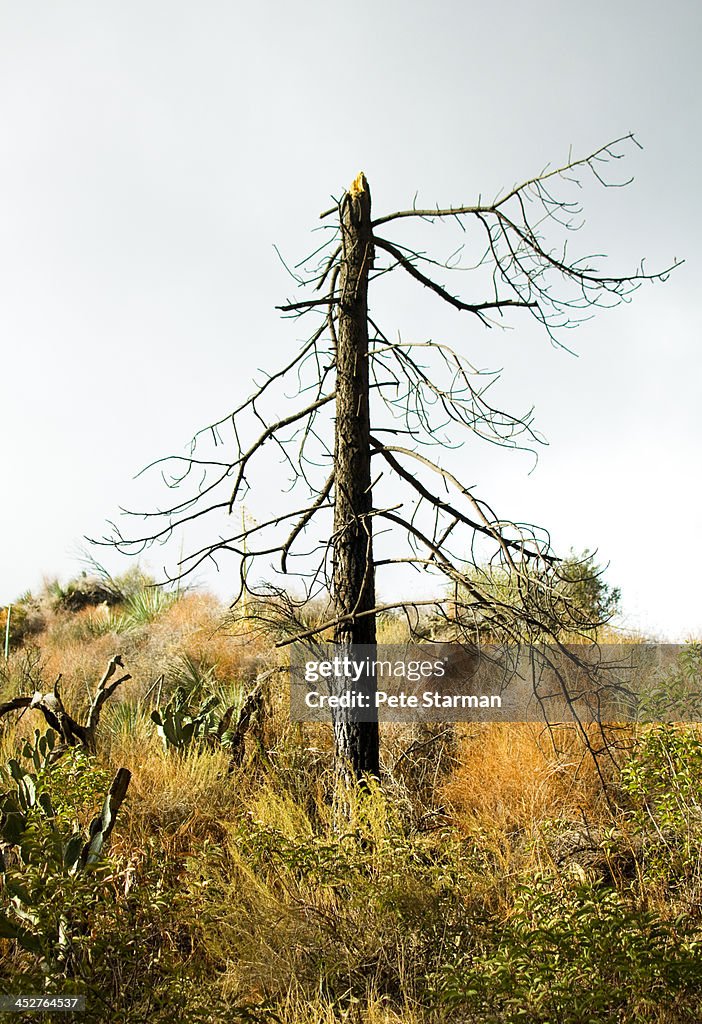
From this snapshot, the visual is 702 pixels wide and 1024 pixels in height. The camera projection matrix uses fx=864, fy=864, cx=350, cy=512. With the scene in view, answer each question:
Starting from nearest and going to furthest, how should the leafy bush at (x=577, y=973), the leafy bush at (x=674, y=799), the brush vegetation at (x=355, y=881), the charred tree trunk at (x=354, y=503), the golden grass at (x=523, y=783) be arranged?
the leafy bush at (x=577, y=973), the brush vegetation at (x=355, y=881), the leafy bush at (x=674, y=799), the charred tree trunk at (x=354, y=503), the golden grass at (x=523, y=783)

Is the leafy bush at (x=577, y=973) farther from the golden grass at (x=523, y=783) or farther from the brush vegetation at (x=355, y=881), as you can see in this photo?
the golden grass at (x=523, y=783)

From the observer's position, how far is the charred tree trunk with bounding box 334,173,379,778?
547 cm

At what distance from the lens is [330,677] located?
576 centimetres

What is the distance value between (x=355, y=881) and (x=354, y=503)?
2.28m

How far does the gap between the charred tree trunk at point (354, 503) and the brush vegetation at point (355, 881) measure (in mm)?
385

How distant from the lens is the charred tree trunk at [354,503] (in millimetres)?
5473

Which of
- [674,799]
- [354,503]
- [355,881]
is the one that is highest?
[354,503]

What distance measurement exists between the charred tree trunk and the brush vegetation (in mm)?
385

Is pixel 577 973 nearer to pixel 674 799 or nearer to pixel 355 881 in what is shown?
pixel 355 881

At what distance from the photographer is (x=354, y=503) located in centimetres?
551

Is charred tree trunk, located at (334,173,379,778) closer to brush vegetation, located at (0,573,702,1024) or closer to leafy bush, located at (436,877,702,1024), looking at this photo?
brush vegetation, located at (0,573,702,1024)

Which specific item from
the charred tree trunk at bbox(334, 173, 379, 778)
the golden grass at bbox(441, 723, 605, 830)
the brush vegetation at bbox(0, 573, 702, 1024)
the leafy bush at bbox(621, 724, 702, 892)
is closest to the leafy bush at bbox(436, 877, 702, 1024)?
the brush vegetation at bbox(0, 573, 702, 1024)

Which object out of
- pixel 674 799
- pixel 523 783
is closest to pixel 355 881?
pixel 674 799

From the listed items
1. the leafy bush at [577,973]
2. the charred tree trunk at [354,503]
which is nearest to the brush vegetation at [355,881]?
the leafy bush at [577,973]
